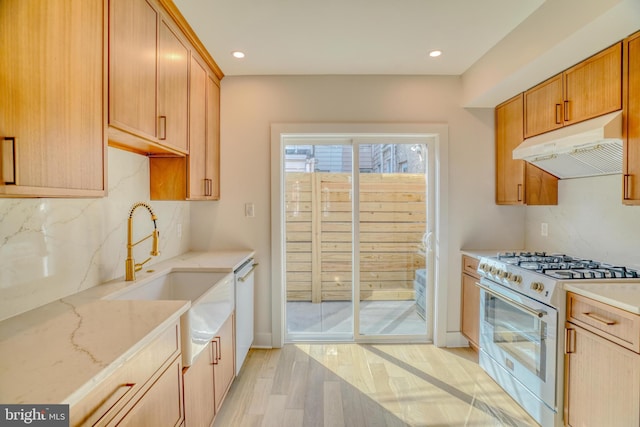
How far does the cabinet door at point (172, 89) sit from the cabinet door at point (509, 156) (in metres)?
2.59

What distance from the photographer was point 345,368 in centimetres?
244

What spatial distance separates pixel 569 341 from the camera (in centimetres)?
164

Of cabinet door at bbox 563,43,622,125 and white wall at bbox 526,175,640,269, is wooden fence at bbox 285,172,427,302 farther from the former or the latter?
cabinet door at bbox 563,43,622,125

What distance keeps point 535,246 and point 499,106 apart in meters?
1.31

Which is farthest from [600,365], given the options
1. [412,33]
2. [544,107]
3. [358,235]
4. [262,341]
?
[262,341]

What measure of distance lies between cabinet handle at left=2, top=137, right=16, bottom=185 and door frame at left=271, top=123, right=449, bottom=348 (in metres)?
1.95

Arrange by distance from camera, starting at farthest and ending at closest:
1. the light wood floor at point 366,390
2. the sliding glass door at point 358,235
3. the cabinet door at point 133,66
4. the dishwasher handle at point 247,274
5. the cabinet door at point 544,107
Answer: the sliding glass door at point 358,235 → the dishwasher handle at point 247,274 → the cabinet door at point 544,107 → the light wood floor at point 366,390 → the cabinet door at point 133,66

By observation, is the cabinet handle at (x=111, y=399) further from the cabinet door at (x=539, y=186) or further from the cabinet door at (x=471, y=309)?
the cabinet door at (x=539, y=186)

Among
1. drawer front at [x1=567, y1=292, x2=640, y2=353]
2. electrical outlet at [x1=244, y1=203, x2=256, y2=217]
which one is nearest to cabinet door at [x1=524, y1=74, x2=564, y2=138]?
drawer front at [x1=567, y1=292, x2=640, y2=353]

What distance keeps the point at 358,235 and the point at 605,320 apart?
179 centimetres

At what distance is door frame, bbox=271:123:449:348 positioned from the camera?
2.73 metres

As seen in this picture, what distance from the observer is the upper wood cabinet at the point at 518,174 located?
2.49m

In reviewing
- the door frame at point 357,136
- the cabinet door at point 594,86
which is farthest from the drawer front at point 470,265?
the cabinet door at point 594,86

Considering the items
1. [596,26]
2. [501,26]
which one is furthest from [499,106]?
[596,26]
